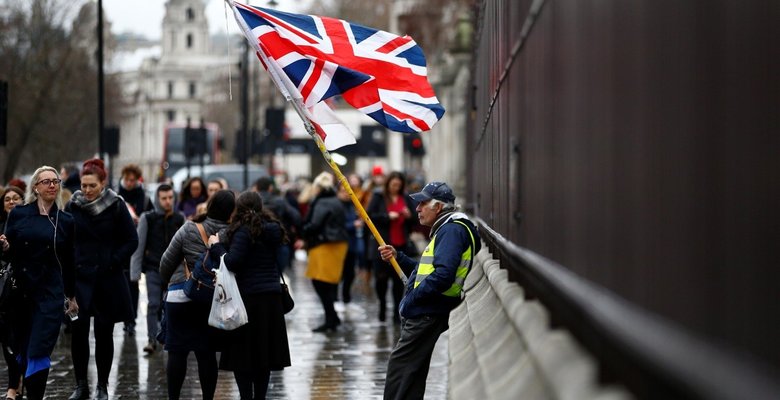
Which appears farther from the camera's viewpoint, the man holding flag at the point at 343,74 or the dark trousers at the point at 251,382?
the dark trousers at the point at 251,382

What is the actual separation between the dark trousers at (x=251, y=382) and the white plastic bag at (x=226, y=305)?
465 millimetres

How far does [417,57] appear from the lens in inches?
376

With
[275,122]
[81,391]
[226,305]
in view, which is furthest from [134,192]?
[275,122]

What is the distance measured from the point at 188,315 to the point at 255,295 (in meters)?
0.47

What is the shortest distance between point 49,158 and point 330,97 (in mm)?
51415

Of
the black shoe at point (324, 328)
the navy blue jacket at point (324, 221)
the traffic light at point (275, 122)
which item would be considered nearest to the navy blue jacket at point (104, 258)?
the black shoe at point (324, 328)

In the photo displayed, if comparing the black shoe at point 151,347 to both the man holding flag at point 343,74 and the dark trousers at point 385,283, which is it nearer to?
the dark trousers at point 385,283

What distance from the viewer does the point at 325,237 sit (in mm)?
16891

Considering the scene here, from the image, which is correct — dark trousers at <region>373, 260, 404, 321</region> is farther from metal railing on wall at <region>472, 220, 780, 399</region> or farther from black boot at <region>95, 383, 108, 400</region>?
metal railing on wall at <region>472, 220, 780, 399</region>

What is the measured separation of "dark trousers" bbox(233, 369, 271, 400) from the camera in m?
9.42

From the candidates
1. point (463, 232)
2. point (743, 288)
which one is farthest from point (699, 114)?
point (463, 232)

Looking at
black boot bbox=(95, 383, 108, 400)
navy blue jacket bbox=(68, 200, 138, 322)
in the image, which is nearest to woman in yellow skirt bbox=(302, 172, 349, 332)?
navy blue jacket bbox=(68, 200, 138, 322)

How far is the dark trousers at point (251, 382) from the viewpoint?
942 centimetres

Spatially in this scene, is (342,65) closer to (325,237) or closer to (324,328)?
(324,328)
